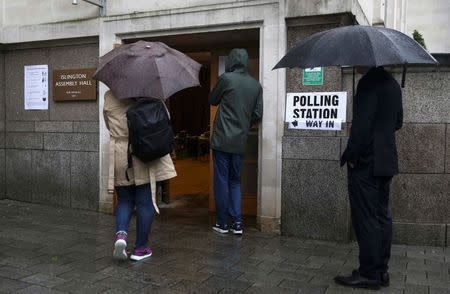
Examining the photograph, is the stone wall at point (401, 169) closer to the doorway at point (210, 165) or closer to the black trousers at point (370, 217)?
the doorway at point (210, 165)

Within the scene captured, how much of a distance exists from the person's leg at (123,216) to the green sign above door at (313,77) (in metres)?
2.41

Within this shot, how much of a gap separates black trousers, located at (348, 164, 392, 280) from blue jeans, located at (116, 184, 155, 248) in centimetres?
190

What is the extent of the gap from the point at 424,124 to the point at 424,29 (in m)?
11.0

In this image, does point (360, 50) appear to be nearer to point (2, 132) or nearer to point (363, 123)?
point (363, 123)

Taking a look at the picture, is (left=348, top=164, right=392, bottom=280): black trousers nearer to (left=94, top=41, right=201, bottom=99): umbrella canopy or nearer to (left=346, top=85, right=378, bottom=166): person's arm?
(left=346, top=85, right=378, bottom=166): person's arm

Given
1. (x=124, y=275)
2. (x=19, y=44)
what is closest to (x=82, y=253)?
(x=124, y=275)

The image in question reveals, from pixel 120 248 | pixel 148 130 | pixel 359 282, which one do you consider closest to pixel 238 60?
pixel 148 130

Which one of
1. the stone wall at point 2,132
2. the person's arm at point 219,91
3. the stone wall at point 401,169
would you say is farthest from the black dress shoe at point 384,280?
the stone wall at point 2,132

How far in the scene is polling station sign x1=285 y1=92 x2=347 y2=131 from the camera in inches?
223

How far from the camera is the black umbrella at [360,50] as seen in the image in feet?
11.9

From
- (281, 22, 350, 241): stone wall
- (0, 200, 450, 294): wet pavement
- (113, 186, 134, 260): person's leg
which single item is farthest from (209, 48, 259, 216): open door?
(113, 186, 134, 260): person's leg

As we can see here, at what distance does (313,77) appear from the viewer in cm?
578

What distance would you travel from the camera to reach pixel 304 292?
405cm

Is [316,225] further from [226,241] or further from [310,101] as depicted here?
[310,101]
